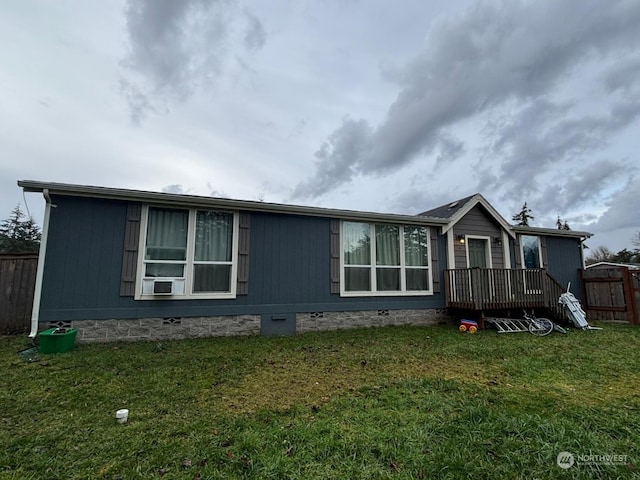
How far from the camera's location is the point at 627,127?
1159cm

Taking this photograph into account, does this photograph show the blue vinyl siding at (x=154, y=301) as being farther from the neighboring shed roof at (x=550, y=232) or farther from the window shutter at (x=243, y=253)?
the neighboring shed roof at (x=550, y=232)

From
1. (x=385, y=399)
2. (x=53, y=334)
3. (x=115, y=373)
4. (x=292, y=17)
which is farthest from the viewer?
(x=292, y=17)

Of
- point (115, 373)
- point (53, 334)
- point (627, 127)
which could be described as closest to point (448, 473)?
point (115, 373)

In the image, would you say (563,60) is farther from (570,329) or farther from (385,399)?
(385,399)

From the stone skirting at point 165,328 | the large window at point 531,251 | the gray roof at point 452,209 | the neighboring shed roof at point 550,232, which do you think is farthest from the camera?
the large window at point 531,251

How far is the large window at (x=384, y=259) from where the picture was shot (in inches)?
304

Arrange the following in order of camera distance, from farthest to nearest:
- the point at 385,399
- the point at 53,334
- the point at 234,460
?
the point at 53,334 → the point at 385,399 → the point at 234,460

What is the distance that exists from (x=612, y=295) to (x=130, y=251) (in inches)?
520

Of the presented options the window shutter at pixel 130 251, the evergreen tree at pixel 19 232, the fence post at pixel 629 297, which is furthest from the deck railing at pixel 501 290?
the evergreen tree at pixel 19 232

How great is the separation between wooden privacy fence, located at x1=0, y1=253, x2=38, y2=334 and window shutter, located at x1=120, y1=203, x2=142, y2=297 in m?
2.29

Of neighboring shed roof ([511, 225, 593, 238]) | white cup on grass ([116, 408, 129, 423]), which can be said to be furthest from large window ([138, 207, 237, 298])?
neighboring shed roof ([511, 225, 593, 238])

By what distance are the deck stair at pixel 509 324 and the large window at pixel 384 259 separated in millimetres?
1713

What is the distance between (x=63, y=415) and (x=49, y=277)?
12.5 ft

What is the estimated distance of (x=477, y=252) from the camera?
364 inches
